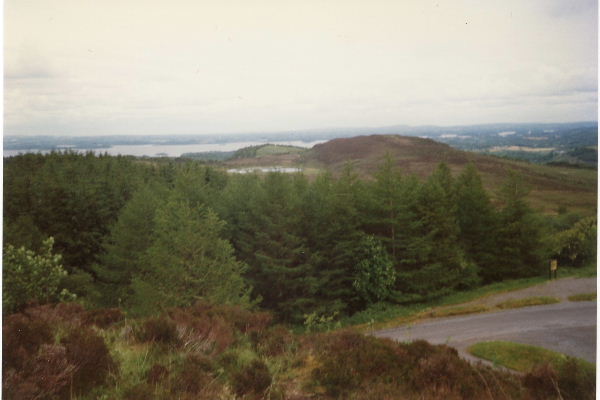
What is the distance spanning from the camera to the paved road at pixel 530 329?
25.0 ft

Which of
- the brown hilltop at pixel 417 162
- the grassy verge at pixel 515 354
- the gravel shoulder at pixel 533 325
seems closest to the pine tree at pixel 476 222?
the brown hilltop at pixel 417 162

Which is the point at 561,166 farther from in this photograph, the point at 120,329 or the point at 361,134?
the point at 120,329

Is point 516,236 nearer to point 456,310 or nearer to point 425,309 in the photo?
point 456,310

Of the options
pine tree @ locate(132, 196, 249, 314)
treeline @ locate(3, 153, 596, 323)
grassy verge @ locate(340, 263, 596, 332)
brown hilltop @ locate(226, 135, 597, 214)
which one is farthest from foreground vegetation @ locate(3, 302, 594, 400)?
brown hilltop @ locate(226, 135, 597, 214)

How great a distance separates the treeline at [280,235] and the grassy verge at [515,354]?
2.73 meters

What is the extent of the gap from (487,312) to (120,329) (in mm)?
7934

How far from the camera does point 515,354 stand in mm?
7625

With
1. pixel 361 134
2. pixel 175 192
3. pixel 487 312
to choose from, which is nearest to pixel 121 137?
pixel 175 192

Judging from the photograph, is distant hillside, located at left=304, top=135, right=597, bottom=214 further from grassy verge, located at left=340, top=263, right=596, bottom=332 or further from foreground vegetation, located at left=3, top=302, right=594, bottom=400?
foreground vegetation, located at left=3, top=302, right=594, bottom=400

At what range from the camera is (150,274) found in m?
10.4

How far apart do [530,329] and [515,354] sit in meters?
1.03

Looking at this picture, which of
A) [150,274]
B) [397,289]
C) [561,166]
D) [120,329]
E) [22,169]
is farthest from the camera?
[397,289]

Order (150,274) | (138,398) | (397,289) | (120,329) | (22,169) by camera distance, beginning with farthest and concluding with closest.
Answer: (397,289)
(150,274)
(22,169)
(120,329)
(138,398)

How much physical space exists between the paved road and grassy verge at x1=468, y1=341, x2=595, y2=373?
0.59ft
